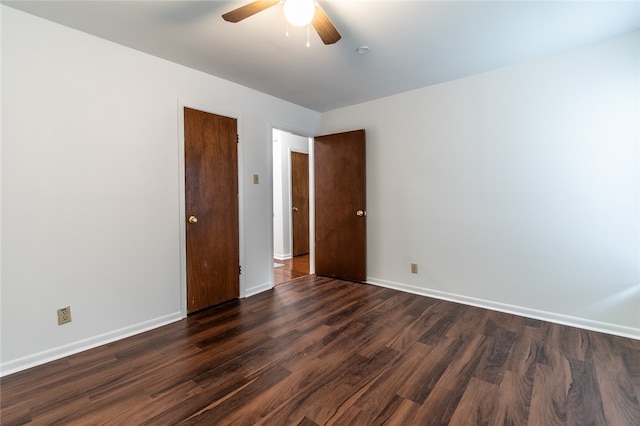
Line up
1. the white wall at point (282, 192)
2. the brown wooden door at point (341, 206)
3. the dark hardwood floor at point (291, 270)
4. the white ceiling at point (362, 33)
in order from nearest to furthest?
1. the white ceiling at point (362, 33)
2. the brown wooden door at point (341, 206)
3. the dark hardwood floor at point (291, 270)
4. the white wall at point (282, 192)

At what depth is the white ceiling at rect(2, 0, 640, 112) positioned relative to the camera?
6.39 feet

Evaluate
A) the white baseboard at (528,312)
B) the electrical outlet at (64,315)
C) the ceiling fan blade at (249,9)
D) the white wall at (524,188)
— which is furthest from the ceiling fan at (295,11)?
the white baseboard at (528,312)

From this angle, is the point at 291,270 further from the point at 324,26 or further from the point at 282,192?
the point at 324,26

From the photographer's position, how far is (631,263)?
2.39 meters

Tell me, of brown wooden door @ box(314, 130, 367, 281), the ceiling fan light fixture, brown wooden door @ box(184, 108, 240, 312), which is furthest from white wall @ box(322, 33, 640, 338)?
the ceiling fan light fixture

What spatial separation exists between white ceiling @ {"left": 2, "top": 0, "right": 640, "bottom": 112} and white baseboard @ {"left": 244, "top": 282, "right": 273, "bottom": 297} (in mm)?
2388

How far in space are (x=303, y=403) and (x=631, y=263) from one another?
9.29 ft

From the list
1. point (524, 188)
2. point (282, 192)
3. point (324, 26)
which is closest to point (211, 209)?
point (324, 26)

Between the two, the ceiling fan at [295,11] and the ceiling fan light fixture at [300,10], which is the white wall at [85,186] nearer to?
the ceiling fan at [295,11]

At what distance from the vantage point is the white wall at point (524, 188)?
7.95 feet

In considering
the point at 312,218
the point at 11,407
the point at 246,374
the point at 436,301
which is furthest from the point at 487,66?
the point at 11,407

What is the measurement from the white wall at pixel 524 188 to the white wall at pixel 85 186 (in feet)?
8.14

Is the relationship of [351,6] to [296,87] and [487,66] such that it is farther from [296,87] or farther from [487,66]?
[487,66]

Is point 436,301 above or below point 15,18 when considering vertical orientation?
below
